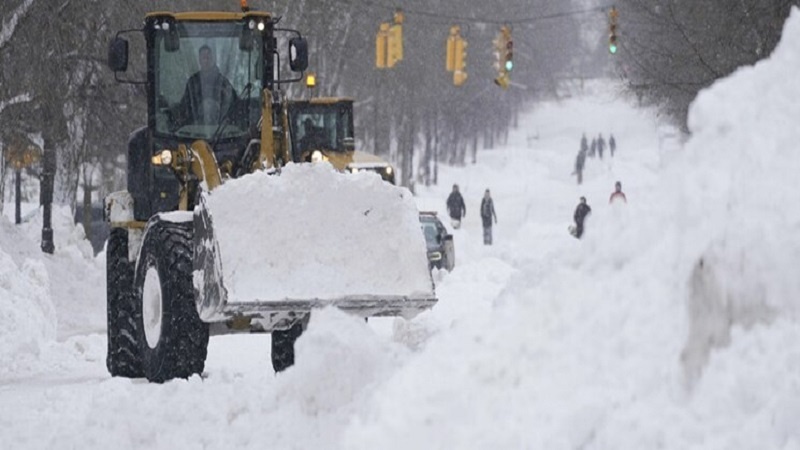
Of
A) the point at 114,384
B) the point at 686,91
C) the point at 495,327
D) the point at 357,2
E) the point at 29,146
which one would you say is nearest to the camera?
the point at 495,327

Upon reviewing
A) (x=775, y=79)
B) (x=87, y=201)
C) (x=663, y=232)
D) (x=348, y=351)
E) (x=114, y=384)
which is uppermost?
(x=775, y=79)

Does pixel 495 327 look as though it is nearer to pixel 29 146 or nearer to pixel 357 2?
pixel 29 146

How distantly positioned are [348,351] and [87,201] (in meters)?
30.2

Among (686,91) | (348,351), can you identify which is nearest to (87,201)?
(686,91)

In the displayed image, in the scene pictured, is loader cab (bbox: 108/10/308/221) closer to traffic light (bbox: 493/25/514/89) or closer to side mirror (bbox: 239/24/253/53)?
Answer: side mirror (bbox: 239/24/253/53)

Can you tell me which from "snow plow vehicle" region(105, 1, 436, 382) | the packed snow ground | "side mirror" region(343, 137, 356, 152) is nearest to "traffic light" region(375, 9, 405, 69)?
"side mirror" region(343, 137, 356, 152)

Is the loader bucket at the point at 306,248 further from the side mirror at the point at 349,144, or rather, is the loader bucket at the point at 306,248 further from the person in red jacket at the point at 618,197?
the side mirror at the point at 349,144

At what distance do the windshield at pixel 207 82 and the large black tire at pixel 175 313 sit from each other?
5.68ft

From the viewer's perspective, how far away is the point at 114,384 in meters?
12.4

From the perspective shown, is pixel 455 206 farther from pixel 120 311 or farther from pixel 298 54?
pixel 298 54

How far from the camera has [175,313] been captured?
484 inches

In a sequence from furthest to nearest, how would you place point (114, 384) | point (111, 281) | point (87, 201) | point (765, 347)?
point (87, 201) < point (111, 281) < point (114, 384) < point (765, 347)

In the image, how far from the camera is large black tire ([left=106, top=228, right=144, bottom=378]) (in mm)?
14266

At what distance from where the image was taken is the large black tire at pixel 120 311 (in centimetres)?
1427
